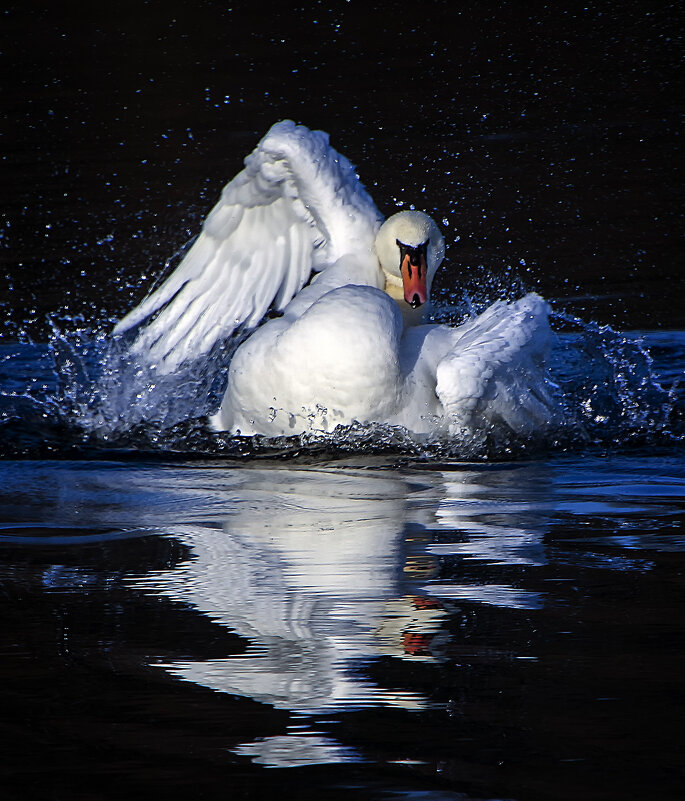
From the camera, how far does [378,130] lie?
13.2m

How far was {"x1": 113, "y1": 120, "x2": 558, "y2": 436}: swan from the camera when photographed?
5.29m

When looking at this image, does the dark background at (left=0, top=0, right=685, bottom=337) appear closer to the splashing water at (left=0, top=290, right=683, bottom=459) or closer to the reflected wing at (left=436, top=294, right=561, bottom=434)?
the splashing water at (left=0, top=290, right=683, bottom=459)

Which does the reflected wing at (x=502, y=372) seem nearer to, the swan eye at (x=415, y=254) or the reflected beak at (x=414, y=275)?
the reflected beak at (x=414, y=275)

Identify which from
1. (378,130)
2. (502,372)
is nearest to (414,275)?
(502,372)

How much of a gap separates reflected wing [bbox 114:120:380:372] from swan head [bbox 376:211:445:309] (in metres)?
0.28

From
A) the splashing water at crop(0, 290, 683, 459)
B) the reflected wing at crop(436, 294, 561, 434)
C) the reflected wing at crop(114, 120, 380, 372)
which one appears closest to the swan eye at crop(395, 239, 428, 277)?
the reflected wing at crop(114, 120, 380, 372)

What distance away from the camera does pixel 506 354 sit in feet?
17.7

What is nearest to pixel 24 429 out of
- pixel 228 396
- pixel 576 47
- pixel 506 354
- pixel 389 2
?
pixel 228 396

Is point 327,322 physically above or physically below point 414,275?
below

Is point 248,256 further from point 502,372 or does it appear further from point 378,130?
point 378,130

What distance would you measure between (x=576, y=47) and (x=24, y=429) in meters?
13.1

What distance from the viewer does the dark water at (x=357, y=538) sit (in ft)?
8.34

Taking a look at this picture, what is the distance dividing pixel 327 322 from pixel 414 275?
109cm

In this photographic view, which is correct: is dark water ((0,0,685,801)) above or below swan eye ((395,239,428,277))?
below
